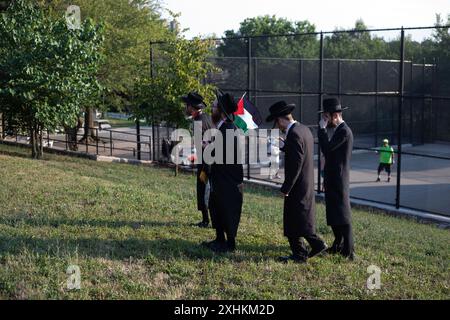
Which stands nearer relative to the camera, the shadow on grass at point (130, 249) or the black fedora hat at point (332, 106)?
the shadow on grass at point (130, 249)

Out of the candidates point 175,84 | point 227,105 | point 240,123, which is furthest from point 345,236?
point 175,84

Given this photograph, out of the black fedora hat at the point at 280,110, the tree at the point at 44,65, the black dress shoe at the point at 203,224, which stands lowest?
the black dress shoe at the point at 203,224

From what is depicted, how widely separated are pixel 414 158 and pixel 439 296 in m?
21.5

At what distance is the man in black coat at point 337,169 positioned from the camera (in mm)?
6461

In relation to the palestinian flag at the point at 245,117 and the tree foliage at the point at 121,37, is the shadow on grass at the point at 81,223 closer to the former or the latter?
the palestinian flag at the point at 245,117

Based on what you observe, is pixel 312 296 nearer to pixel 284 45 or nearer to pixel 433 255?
pixel 433 255

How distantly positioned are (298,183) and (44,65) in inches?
477

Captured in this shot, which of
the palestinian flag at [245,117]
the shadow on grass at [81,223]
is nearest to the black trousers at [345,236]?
the shadow on grass at [81,223]

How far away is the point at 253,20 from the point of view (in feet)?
188

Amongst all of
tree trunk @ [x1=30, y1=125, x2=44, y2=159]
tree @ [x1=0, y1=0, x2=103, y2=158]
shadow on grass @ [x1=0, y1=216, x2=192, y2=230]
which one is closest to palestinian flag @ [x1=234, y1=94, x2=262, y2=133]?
shadow on grass @ [x1=0, y1=216, x2=192, y2=230]

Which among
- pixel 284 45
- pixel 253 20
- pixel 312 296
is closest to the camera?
pixel 312 296

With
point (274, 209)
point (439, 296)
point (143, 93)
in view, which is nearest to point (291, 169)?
point (439, 296)

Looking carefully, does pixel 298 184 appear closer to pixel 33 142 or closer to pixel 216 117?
pixel 216 117

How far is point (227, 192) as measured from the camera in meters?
6.49
